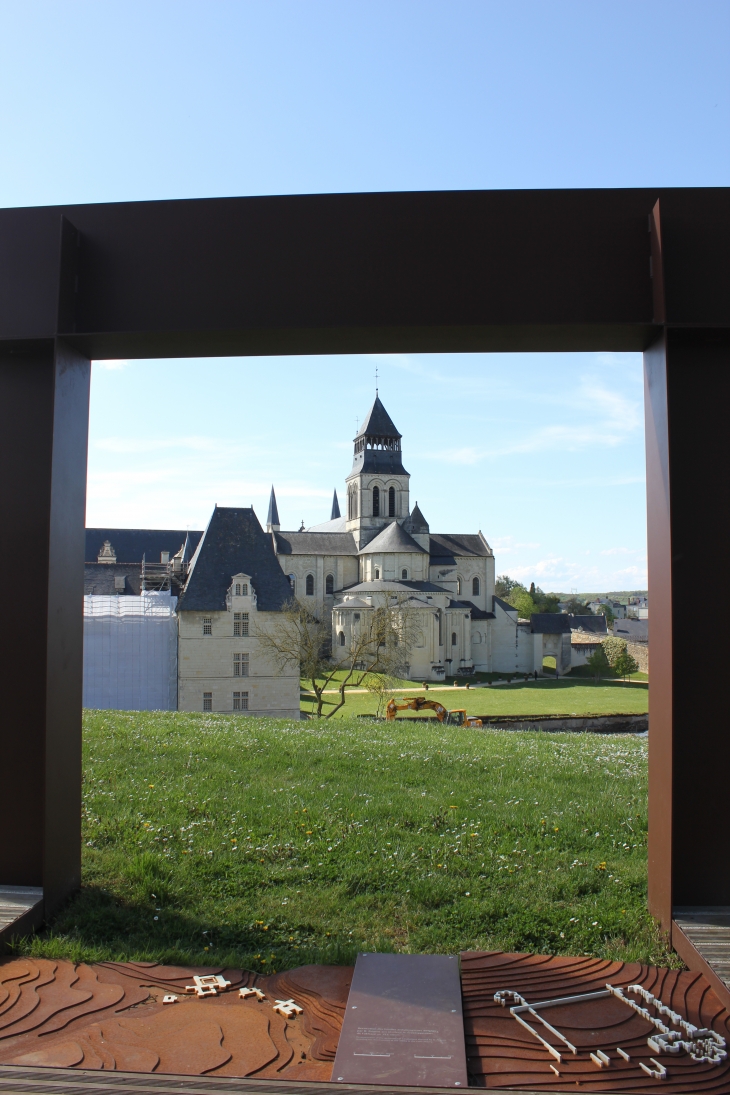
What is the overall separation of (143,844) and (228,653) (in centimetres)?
3010

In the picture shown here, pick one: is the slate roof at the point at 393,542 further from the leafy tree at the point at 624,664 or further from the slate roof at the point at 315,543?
the leafy tree at the point at 624,664

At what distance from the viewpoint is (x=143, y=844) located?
15.2ft

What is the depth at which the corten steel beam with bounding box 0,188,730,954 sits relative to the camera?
3.55 metres

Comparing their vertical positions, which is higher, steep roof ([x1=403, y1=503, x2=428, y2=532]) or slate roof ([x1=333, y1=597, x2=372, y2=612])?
steep roof ([x1=403, y1=503, x2=428, y2=532])

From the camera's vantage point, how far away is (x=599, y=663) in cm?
6100

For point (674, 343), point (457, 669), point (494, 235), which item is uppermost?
point (494, 235)

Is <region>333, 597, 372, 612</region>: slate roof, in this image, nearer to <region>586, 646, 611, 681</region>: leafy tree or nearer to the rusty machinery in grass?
<region>586, 646, 611, 681</region>: leafy tree

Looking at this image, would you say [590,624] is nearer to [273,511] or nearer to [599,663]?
[599,663]

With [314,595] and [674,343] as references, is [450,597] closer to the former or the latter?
[314,595]

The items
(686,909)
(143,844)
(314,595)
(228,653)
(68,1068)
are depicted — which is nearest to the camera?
(68,1068)

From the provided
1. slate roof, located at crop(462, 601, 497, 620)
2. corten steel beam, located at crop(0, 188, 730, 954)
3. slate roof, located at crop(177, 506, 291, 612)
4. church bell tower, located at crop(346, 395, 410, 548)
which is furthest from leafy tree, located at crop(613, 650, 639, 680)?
corten steel beam, located at crop(0, 188, 730, 954)

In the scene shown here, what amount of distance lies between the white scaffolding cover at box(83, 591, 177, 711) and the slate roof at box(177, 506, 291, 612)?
5.74 ft

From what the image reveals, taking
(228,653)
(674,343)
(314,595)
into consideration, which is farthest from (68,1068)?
(314,595)

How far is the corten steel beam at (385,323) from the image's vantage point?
3.55 m
